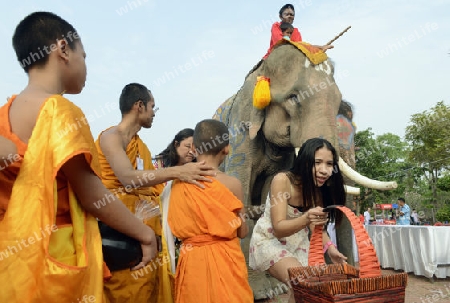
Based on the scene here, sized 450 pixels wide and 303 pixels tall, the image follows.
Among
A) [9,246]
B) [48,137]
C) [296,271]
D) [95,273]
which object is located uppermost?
[48,137]

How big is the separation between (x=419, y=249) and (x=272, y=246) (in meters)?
4.93

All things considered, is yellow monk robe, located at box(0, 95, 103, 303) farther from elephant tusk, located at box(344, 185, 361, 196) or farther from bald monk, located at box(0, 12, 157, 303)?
elephant tusk, located at box(344, 185, 361, 196)

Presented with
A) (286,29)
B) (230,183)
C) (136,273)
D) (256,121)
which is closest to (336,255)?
(230,183)

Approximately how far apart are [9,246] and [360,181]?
4.06 m

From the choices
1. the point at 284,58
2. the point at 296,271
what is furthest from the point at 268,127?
the point at 296,271

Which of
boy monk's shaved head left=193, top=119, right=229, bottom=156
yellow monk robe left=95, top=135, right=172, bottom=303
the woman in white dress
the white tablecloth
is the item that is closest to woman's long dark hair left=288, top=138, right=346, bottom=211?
the woman in white dress

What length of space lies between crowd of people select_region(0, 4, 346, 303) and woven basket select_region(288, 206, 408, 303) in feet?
1.09

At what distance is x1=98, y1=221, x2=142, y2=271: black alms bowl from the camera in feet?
5.18

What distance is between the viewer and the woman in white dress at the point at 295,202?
2.69 metres

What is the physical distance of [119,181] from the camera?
2.61 m

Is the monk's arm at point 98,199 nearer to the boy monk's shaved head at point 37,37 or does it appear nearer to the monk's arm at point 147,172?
the boy monk's shaved head at point 37,37

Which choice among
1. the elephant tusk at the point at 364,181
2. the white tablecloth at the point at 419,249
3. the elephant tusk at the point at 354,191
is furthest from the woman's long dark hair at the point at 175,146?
the white tablecloth at the point at 419,249

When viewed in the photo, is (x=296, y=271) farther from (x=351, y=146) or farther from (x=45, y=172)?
(x=351, y=146)

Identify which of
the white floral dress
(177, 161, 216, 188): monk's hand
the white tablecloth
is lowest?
the white tablecloth
